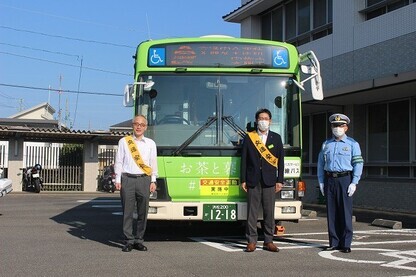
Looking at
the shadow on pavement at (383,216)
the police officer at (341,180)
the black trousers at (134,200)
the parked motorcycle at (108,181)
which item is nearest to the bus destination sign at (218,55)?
the police officer at (341,180)

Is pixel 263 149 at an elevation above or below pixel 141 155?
above

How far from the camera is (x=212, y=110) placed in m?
8.20

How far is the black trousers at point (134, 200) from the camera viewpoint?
770 centimetres

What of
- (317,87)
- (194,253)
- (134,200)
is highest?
(317,87)

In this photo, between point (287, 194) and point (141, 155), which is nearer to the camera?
point (141, 155)

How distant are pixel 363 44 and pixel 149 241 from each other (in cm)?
1034

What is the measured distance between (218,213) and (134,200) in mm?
1283

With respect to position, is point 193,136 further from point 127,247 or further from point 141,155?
point 127,247

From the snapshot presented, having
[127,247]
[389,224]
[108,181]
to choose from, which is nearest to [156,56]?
[127,247]

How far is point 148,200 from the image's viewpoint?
777 centimetres

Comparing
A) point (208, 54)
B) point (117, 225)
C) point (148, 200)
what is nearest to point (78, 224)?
point (117, 225)

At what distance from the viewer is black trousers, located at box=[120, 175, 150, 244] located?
770 centimetres

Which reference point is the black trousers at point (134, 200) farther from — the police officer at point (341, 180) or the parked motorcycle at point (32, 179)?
the parked motorcycle at point (32, 179)

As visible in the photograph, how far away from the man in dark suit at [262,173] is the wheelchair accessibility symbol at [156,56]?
185cm
